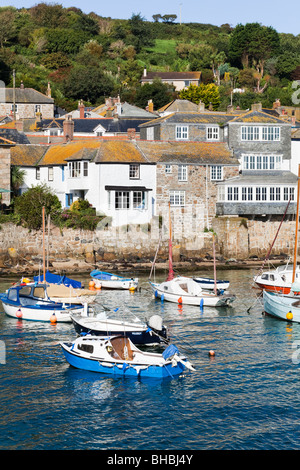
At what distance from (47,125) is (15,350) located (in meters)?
62.8

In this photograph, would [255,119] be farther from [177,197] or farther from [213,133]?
[177,197]

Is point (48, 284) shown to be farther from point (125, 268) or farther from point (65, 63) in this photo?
point (65, 63)

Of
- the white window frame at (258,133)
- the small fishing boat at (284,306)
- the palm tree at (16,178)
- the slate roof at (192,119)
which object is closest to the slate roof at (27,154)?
the palm tree at (16,178)

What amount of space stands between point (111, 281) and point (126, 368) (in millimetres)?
23214

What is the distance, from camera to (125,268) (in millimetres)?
62500

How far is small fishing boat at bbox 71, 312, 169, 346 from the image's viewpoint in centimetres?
3656

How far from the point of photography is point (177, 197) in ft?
229

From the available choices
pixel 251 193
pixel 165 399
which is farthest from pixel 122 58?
pixel 165 399

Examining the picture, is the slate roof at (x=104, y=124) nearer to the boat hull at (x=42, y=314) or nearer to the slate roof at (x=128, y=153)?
the slate roof at (x=128, y=153)

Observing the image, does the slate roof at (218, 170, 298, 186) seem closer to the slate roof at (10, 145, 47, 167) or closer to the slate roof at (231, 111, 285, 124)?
the slate roof at (231, 111, 285, 124)

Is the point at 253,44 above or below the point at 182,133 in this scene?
above

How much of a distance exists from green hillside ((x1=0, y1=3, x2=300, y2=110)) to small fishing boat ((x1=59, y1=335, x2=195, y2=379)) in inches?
3457

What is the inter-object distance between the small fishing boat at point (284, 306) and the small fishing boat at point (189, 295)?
3.61 metres

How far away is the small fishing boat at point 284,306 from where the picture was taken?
43.7m
